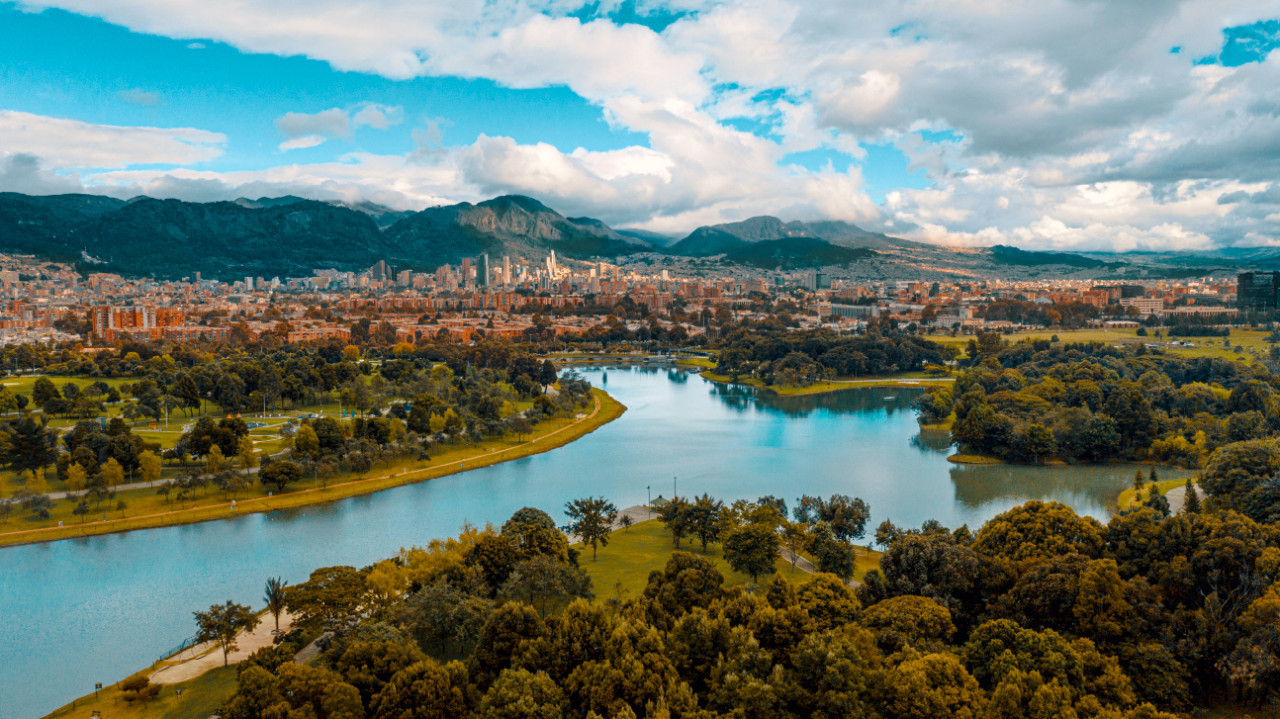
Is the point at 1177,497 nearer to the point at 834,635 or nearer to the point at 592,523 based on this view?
the point at 834,635

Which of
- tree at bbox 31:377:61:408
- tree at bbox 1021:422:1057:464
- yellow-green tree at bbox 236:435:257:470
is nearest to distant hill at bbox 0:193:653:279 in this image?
tree at bbox 31:377:61:408

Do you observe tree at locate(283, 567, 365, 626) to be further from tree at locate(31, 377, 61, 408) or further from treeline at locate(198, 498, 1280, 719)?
tree at locate(31, 377, 61, 408)

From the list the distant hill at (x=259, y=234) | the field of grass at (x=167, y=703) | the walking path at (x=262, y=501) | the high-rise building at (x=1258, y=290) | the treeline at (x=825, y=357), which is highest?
the distant hill at (x=259, y=234)


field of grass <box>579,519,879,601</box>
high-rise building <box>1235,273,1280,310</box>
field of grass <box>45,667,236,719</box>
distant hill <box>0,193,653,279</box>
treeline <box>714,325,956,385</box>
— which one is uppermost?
distant hill <box>0,193,653,279</box>

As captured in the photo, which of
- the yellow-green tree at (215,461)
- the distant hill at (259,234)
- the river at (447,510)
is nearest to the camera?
the river at (447,510)

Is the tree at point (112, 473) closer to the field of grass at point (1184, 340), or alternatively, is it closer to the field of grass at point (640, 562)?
the field of grass at point (640, 562)

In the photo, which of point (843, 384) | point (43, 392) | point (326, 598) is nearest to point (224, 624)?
point (326, 598)

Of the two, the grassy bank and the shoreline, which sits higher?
the shoreline

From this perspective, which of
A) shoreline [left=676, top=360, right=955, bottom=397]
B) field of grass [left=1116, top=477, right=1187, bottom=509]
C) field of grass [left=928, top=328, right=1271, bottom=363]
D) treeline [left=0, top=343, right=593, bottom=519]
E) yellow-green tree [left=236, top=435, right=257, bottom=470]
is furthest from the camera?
field of grass [left=928, top=328, right=1271, bottom=363]

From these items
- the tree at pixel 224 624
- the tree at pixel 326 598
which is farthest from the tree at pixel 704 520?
the tree at pixel 224 624
